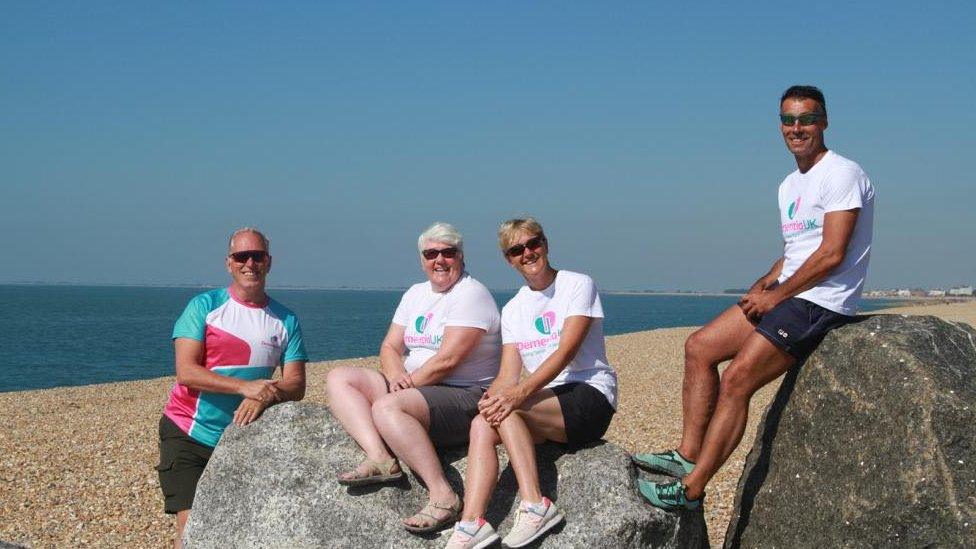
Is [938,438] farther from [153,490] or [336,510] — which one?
[153,490]

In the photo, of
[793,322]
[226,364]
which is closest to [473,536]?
[226,364]

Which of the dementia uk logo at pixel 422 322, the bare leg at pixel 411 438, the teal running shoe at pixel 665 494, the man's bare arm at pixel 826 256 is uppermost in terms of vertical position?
the man's bare arm at pixel 826 256

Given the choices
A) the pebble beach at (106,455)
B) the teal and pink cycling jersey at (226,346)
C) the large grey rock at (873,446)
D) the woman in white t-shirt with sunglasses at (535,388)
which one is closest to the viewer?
the large grey rock at (873,446)

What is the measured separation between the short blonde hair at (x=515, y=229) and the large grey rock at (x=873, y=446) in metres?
1.74

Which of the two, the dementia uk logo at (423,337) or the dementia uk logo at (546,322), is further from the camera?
the dementia uk logo at (423,337)

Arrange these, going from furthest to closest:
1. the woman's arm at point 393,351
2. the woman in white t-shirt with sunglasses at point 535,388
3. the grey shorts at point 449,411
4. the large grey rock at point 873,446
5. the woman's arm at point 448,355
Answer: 1. the woman's arm at point 393,351
2. the woman's arm at point 448,355
3. the grey shorts at point 449,411
4. the woman in white t-shirt with sunglasses at point 535,388
5. the large grey rock at point 873,446

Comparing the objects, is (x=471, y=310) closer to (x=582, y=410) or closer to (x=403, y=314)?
(x=403, y=314)

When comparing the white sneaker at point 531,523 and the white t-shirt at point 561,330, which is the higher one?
the white t-shirt at point 561,330

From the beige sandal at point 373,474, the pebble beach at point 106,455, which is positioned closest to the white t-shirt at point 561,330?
the beige sandal at point 373,474

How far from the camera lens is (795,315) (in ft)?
17.3

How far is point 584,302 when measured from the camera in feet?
17.5

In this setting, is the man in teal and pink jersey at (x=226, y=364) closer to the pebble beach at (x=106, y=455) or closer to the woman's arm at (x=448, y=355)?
the woman's arm at (x=448, y=355)

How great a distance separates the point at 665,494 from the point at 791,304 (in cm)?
126

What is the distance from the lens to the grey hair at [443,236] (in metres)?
5.65
